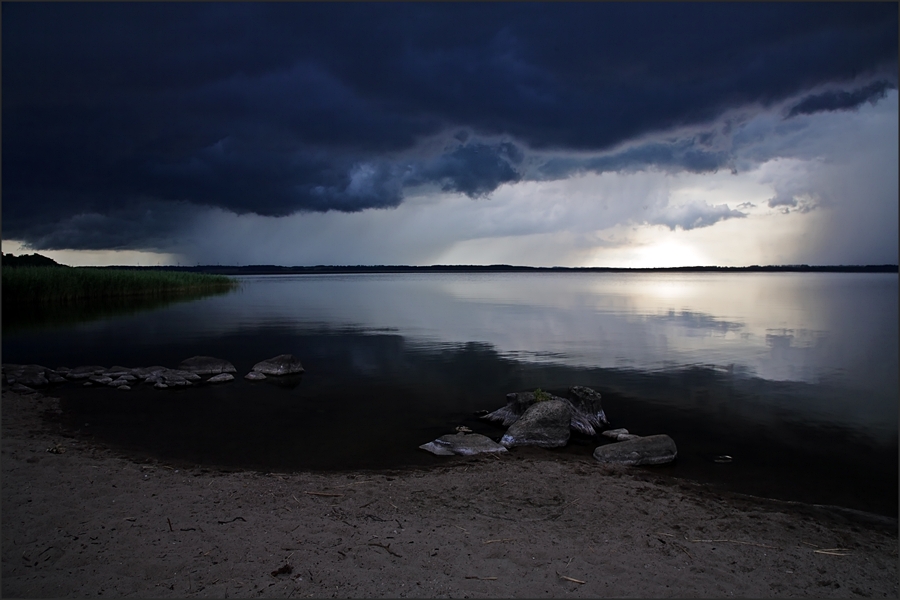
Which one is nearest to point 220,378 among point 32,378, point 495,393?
point 32,378

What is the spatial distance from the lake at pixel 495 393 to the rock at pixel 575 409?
0.51m

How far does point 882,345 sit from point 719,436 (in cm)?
2418

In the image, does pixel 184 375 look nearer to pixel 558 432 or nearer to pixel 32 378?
pixel 32 378

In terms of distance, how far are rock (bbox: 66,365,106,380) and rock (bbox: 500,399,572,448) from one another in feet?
49.9

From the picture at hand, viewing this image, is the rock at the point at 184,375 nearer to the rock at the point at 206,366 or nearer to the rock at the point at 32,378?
the rock at the point at 206,366

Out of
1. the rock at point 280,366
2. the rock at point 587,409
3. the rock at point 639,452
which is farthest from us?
the rock at point 280,366

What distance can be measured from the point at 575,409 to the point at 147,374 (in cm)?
1466

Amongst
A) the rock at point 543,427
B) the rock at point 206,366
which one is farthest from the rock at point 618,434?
the rock at point 206,366

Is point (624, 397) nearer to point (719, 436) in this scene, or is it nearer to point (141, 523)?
point (719, 436)

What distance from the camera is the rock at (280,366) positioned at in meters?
19.1

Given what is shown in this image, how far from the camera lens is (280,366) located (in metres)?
19.4

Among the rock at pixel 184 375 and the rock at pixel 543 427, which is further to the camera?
the rock at pixel 184 375

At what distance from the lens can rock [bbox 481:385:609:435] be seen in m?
13.0

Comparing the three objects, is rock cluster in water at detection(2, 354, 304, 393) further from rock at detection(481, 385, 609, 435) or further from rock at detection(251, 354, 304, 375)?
rock at detection(481, 385, 609, 435)
